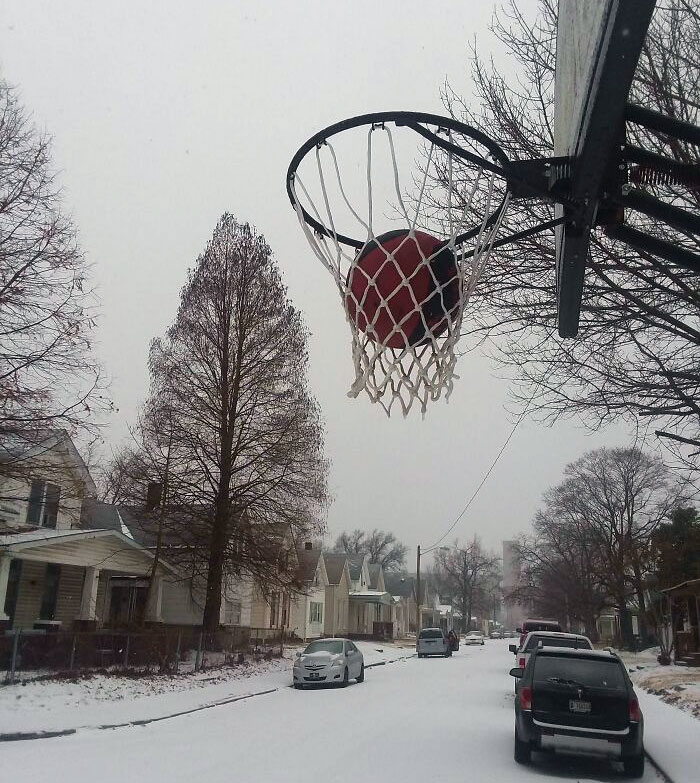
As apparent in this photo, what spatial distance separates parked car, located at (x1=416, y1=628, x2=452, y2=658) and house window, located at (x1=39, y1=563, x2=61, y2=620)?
20.6m

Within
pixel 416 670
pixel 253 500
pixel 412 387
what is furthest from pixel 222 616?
pixel 412 387

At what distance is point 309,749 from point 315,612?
132 feet

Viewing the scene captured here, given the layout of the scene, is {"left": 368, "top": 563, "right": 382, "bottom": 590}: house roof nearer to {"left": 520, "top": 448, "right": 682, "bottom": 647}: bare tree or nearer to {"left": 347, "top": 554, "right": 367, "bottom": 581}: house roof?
{"left": 347, "top": 554, "right": 367, "bottom": 581}: house roof

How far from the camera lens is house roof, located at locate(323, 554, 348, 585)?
54.5 m

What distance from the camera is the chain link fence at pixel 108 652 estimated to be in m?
15.7

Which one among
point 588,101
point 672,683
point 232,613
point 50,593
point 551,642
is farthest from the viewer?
point 232,613

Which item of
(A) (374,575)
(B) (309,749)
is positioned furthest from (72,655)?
(A) (374,575)

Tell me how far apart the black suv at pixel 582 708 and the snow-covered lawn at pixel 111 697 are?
7054 mm

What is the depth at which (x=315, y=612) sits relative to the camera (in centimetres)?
4928

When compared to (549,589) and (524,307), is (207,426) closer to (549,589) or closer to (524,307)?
(524,307)

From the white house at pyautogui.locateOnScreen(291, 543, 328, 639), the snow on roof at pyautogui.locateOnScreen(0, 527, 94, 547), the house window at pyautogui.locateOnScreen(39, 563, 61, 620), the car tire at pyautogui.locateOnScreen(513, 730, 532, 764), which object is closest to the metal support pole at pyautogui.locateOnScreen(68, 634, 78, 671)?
the snow on roof at pyautogui.locateOnScreen(0, 527, 94, 547)

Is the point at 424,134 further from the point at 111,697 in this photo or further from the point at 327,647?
the point at 327,647

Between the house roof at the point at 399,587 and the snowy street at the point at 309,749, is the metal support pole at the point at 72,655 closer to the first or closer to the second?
the snowy street at the point at 309,749

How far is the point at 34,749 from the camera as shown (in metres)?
10.1
